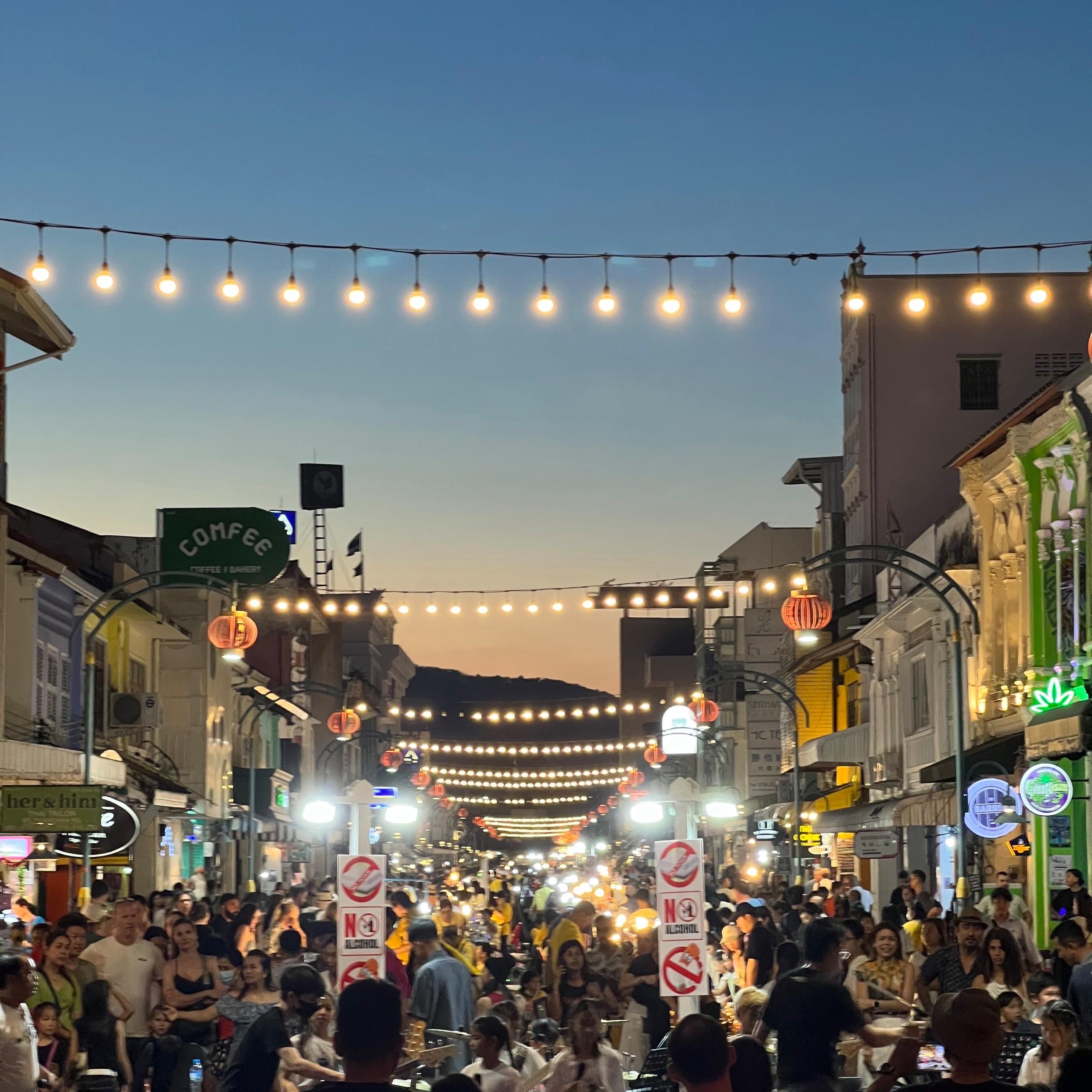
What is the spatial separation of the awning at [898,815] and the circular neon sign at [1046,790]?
571 centimetres

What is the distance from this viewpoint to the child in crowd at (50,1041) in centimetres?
1334

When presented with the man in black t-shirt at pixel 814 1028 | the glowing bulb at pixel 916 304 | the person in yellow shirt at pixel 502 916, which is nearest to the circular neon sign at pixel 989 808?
the glowing bulb at pixel 916 304

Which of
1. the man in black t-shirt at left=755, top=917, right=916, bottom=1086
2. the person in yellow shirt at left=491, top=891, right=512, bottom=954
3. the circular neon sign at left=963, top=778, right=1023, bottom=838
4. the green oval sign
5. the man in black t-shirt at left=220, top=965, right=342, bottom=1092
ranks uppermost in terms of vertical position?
the green oval sign

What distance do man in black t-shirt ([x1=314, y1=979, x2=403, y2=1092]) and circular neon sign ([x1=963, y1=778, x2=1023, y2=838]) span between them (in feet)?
69.3

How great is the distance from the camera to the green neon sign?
28.1 meters

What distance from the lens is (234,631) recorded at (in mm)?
30594

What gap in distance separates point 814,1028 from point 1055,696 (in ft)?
67.3

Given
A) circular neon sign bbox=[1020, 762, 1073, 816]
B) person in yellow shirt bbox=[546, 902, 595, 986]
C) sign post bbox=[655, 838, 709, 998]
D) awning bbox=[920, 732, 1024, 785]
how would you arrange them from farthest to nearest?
1. awning bbox=[920, 732, 1024, 785]
2. circular neon sign bbox=[1020, 762, 1073, 816]
3. person in yellow shirt bbox=[546, 902, 595, 986]
4. sign post bbox=[655, 838, 709, 998]

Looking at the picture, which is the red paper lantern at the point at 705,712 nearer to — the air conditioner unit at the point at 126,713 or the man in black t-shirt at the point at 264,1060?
the air conditioner unit at the point at 126,713

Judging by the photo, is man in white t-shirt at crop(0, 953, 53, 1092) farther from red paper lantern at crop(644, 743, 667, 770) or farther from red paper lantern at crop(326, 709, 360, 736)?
red paper lantern at crop(644, 743, 667, 770)

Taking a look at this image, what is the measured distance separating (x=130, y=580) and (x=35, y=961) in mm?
11698

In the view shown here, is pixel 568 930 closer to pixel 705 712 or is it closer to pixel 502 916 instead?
pixel 502 916

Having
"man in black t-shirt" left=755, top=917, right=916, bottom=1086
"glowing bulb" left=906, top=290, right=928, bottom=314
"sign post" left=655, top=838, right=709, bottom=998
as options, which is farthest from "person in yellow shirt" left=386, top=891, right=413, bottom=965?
"man in black t-shirt" left=755, top=917, right=916, bottom=1086

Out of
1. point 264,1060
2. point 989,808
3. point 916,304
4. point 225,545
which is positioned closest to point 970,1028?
point 264,1060
